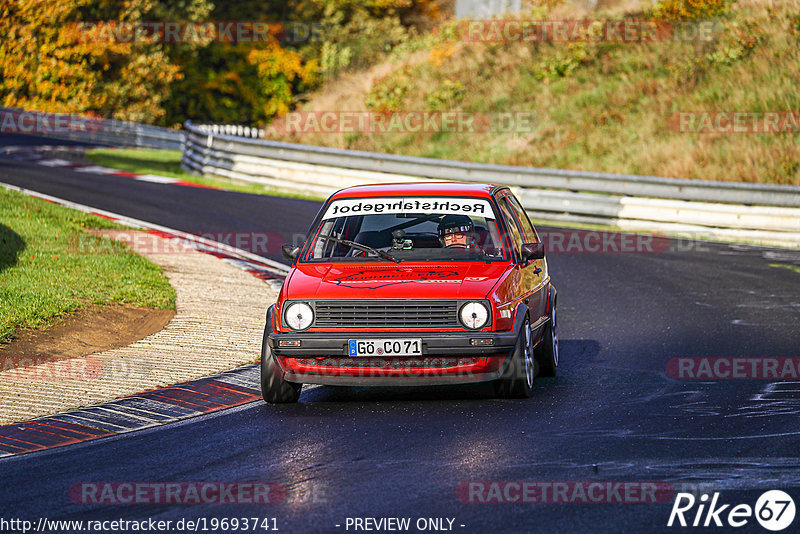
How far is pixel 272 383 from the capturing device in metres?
8.59

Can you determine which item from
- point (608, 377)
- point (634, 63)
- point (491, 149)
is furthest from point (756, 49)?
point (608, 377)

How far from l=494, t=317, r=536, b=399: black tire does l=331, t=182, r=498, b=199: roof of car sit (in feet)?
5.12

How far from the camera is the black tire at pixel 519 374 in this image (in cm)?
842

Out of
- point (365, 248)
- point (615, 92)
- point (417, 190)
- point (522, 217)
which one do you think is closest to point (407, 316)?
point (365, 248)

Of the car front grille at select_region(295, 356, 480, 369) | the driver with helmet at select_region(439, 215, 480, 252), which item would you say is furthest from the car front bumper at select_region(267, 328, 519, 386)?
the driver with helmet at select_region(439, 215, 480, 252)

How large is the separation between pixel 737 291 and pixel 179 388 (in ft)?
26.1

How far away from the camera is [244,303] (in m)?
12.8

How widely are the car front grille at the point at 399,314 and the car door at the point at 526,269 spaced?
88 cm

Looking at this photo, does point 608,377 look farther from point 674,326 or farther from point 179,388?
point 179,388

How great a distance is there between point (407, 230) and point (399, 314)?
5.61 ft

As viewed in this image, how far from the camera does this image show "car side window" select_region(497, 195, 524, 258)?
9698 mm

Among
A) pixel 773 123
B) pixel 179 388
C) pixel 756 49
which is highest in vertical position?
pixel 756 49

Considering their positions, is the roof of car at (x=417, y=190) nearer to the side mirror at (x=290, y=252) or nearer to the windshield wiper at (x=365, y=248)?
the windshield wiper at (x=365, y=248)

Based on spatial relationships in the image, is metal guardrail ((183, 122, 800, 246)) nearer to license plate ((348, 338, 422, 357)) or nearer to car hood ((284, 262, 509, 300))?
car hood ((284, 262, 509, 300))
